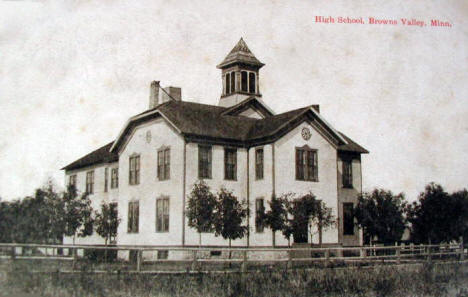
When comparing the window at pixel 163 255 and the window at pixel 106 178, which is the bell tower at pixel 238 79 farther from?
the window at pixel 163 255

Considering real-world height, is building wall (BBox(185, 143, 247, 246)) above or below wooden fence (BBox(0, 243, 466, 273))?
above

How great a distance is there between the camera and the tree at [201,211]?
2247cm

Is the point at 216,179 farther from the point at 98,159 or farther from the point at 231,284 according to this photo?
the point at 231,284

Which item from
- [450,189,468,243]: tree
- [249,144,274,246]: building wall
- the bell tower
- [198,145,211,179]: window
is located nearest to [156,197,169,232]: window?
[198,145,211,179]: window

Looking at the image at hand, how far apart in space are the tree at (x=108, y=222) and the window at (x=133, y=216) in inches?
34.3

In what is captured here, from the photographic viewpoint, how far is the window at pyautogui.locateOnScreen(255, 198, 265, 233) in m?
23.7

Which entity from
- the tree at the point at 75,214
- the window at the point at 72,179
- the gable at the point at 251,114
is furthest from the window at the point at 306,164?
the window at the point at 72,179

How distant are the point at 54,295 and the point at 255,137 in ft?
47.5

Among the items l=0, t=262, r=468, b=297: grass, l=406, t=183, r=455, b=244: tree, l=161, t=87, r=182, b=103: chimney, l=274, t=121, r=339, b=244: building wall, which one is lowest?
l=0, t=262, r=468, b=297: grass

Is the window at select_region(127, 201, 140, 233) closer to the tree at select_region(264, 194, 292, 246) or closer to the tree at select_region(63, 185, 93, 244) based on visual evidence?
the tree at select_region(63, 185, 93, 244)

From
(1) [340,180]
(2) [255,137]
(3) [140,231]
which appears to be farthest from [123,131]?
(1) [340,180]

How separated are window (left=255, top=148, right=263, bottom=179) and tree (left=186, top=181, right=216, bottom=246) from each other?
9.66 feet

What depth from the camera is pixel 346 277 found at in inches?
Result: 577

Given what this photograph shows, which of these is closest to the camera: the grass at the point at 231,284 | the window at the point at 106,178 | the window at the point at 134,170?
the grass at the point at 231,284
